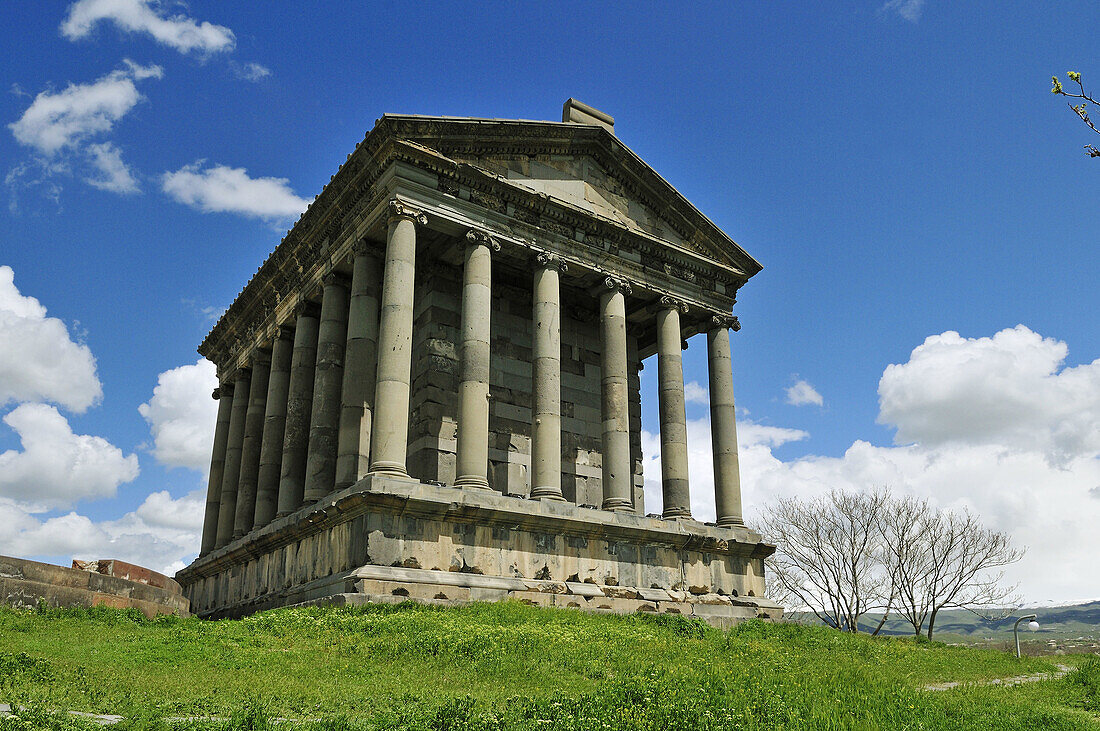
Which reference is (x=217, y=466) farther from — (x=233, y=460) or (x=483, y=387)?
(x=483, y=387)

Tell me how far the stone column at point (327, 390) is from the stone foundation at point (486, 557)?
69.7 inches

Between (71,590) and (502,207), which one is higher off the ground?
(502,207)

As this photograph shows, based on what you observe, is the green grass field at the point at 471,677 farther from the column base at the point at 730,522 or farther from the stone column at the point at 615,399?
the column base at the point at 730,522

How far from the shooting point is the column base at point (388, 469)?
19.3 metres

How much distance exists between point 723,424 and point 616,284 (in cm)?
560

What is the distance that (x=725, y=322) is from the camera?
92.0ft

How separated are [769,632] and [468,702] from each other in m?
12.9

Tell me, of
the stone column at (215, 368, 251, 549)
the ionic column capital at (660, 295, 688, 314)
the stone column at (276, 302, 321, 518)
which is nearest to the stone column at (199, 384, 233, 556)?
the stone column at (215, 368, 251, 549)

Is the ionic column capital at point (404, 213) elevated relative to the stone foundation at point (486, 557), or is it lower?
elevated

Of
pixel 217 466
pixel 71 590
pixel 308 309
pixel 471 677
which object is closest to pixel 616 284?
pixel 308 309

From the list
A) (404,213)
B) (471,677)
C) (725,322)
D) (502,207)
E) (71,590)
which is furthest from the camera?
(725,322)

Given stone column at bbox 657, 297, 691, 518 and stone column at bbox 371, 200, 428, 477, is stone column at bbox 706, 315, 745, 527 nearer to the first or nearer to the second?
stone column at bbox 657, 297, 691, 518

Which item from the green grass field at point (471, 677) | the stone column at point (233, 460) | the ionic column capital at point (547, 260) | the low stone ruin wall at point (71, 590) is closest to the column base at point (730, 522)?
the green grass field at point (471, 677)

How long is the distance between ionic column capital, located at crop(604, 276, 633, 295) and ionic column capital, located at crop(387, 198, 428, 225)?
5.90 metres
